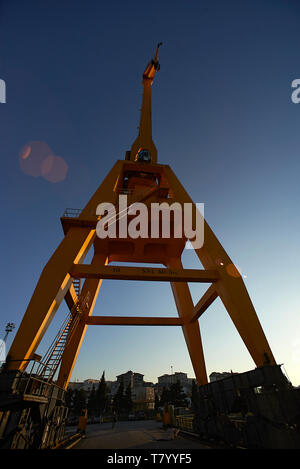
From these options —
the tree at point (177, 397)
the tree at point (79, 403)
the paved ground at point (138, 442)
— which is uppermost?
the tree at point (177, 397)

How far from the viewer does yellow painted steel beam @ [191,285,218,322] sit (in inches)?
Answer: 407

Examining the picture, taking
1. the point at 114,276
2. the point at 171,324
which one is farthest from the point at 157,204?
the point at 171,324

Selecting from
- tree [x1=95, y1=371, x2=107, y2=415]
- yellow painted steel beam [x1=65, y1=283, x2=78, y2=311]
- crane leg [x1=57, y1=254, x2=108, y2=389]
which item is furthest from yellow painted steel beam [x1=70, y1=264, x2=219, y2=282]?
tree [x1=95, y1=371, x2=107, y2=415]

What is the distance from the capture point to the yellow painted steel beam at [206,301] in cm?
1034

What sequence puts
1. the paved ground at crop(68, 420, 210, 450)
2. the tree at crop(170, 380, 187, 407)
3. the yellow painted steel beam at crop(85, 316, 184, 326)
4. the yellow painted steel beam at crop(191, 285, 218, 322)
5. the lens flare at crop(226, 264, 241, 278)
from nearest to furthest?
1. the paved ground at crop(68, 420, 210, 450)
2. the lens flare at crop(226, 264, 241, 278)
3. the yellow painted steel beam at crop(191, 285, 218, 322)
4. the yellow painted steel beam at crop(85, 316, 184, 326)
5. the tree at crop(170, 380, 187, 407)

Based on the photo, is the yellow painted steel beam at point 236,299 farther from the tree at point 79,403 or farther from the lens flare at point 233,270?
the tree at point 79,403

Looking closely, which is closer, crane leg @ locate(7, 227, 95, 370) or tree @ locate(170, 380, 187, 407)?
crane leg @ locate(7, 227, 95, 370)

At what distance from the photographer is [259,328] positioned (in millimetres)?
7773

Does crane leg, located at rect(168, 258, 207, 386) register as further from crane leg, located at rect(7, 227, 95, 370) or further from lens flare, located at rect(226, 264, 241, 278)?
crane leg, located at rect(7, 227, 95, 370)

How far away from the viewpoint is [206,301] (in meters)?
11.0

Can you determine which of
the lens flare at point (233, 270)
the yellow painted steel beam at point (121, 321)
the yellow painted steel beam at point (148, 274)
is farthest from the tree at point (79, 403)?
the lens flare at point (233, 270)

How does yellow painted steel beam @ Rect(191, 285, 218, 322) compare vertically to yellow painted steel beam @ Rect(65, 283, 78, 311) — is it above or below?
above
